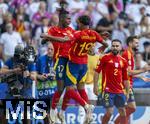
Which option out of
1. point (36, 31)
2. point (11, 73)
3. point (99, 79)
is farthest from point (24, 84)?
point (36, 31)

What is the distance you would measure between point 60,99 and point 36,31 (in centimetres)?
782

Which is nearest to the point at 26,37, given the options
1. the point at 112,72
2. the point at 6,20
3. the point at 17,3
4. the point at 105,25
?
the point at 6,20

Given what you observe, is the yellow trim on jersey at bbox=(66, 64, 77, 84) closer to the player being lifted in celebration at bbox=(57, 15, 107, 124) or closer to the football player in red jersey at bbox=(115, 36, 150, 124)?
the player being lifted in celebration at bbox=(57, 15, 107, 124)

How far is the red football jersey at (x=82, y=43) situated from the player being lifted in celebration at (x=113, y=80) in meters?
0.58

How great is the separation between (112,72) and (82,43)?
1.06 m

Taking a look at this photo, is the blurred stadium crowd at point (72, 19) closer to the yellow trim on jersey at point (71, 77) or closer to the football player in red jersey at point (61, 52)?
the football player in red jersey at point (61, 52)

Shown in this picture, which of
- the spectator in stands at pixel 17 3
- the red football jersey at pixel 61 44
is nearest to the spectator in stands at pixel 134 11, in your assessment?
the spectator in stands at pixel 17 3

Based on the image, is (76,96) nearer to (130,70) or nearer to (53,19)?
(130,70)

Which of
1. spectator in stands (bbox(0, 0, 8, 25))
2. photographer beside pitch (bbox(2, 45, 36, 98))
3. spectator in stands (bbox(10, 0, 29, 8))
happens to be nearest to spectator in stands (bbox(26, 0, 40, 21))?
spectator in stands (bbox(10, 0, 29, 8))

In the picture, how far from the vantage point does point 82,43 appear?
18906 mm

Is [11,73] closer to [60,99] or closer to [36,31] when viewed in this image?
[60,99]

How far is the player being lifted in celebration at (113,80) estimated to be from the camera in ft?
63.9

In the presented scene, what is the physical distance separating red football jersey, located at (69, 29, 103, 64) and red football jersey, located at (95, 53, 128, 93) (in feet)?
1.79

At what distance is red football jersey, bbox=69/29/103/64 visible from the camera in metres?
18.8
